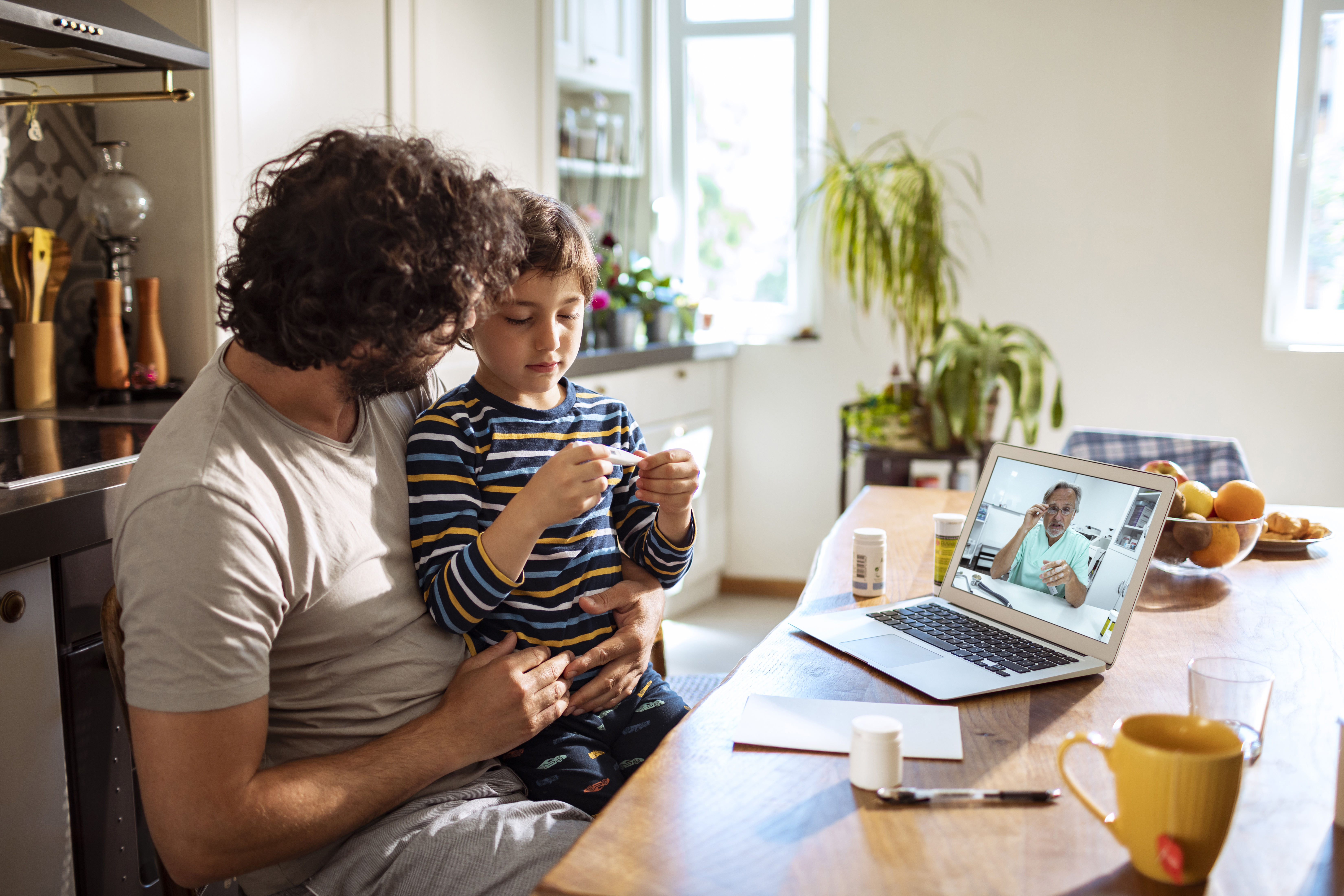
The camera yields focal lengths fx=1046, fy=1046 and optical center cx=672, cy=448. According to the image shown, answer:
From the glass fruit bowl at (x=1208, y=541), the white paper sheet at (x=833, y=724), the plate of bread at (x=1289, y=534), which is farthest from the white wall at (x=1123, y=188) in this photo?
the white paper sheet at (x=833, y=724)

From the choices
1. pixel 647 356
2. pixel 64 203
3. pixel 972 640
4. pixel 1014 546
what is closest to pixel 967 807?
pixel 972 640

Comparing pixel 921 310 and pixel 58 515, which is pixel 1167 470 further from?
pixel 921 310

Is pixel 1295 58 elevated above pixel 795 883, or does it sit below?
above

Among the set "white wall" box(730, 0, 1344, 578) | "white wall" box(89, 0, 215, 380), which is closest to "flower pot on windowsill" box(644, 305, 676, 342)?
"white wall" box(730, 0, 1344, 578)

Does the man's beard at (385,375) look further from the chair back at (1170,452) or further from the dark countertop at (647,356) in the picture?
the chair back at (1170,452)

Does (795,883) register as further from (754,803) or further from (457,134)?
(457,134)

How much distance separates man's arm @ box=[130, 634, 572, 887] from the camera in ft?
2.99

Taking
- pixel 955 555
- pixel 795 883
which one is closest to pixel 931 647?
pixel 955 555

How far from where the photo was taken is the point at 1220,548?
1521 millimetres

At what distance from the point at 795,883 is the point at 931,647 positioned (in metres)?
0.53

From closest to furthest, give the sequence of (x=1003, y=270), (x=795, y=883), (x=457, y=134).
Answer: (x=795, y=883) → (x=457, y=134) → (x=1003, y=270)

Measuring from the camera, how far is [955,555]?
139 centimetres

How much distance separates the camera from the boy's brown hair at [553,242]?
1304mm

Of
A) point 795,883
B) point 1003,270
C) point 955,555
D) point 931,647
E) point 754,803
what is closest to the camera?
point 795,883
